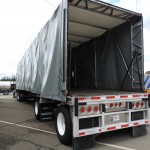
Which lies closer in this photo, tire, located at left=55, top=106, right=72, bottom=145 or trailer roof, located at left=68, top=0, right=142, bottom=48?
tire, located at left=55, top=106, right=72, bottom=145

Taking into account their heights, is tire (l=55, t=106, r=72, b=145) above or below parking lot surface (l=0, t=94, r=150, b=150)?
above

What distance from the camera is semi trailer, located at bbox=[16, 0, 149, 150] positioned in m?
4.69

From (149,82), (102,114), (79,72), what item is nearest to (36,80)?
(79,72)

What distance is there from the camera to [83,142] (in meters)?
4.61

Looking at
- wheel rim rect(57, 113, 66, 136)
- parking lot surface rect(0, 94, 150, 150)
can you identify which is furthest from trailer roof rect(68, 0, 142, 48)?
parking lot surface rect(0, 94, 150, 150)

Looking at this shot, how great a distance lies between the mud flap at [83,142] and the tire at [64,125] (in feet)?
0.89

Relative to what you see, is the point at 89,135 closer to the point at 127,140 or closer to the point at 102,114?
the point at 102,114

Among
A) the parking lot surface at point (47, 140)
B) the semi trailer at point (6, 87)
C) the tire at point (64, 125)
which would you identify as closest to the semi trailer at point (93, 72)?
the tire at point (64, 125)

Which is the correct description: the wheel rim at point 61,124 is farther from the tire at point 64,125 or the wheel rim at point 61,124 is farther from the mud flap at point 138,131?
the mud flap at point 138,131

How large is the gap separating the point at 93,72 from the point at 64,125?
4.52 metres

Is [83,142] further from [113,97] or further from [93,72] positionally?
[93,72]

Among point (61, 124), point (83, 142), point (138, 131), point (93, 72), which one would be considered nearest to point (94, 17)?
point (93, 72)

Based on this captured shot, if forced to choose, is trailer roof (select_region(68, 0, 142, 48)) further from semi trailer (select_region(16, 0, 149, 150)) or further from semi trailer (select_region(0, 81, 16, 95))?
semi trailer (select_region(0, 81, 16, 95))

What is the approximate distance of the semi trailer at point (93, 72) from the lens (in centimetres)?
469
